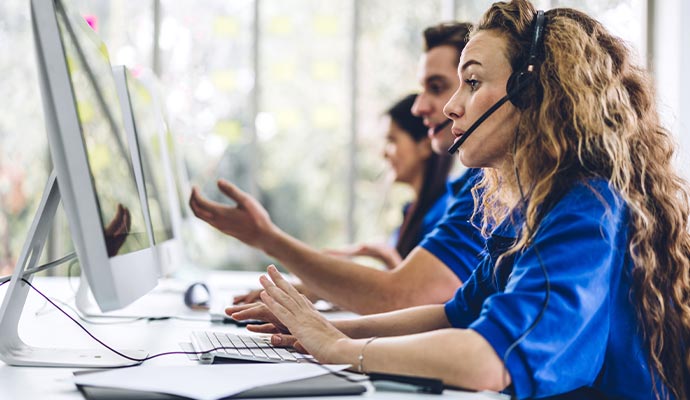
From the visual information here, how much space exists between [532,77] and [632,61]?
16cm

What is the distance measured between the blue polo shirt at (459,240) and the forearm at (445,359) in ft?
2.35

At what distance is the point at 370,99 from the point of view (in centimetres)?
499

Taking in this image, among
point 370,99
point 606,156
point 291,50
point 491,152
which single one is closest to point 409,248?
point 491,152

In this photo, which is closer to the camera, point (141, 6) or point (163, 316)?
point (163, 316)

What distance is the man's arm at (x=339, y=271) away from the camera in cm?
156

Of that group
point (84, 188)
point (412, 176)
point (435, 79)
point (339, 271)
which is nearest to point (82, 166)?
point (84, 188)

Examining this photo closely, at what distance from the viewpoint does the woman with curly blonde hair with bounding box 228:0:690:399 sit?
2.56 ft

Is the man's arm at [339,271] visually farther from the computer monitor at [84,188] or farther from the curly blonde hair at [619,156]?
the curly blonde hair at [619,156]

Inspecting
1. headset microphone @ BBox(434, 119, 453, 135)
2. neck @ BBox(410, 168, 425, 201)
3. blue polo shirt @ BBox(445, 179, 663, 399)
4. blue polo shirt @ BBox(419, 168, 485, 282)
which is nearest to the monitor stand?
blue polo shirt @ BBox(445, 179, 663, 399)

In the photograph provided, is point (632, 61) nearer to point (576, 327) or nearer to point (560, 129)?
point (560, 129)

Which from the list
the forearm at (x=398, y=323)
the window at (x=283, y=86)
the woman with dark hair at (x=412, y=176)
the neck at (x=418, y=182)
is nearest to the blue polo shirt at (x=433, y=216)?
the woman with dark hair at (x=412, y=176)

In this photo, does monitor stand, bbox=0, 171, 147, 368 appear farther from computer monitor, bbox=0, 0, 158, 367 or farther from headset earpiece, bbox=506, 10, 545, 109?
headset earpiece, bbox=506, 10, 545, 109

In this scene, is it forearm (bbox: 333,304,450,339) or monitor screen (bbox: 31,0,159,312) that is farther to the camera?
forearm (bbox: 333,304,450,339)

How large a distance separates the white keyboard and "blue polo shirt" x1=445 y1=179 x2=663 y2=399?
28cm
